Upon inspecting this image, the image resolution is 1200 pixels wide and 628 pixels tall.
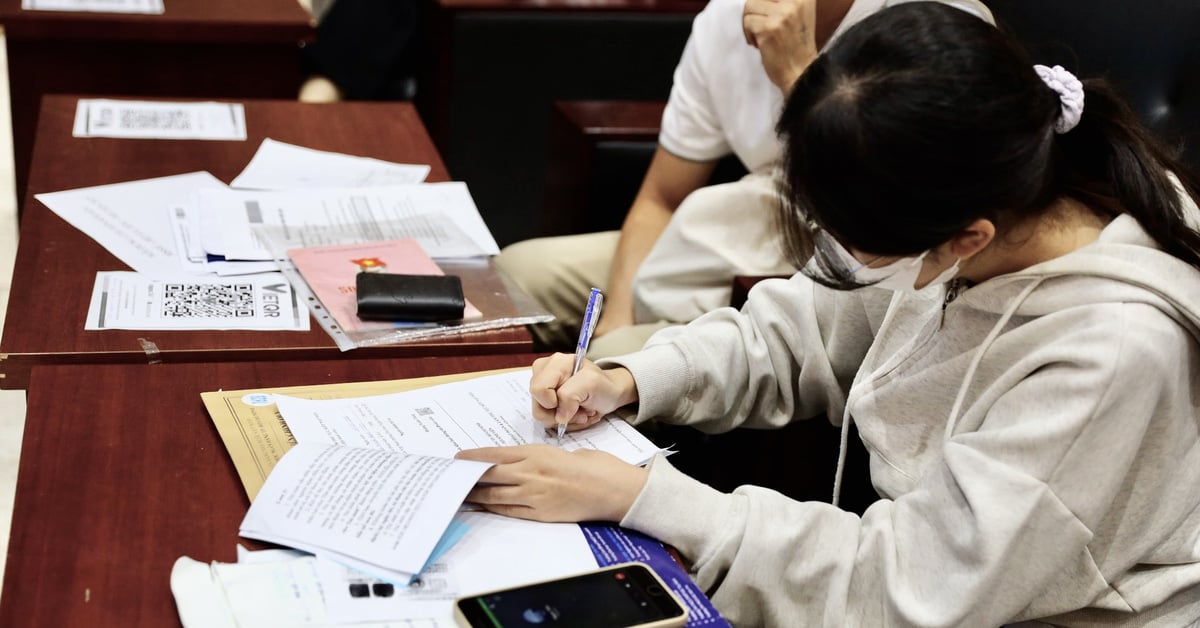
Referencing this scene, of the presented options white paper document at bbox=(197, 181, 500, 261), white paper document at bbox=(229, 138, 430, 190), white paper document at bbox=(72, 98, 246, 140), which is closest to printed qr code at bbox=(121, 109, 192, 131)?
white paper document at bbox=(72, 98, 246, 140)

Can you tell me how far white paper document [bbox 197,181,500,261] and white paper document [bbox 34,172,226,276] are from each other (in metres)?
0.03

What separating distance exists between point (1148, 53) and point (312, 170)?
101 cm

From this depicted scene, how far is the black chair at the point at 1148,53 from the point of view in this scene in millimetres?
1421

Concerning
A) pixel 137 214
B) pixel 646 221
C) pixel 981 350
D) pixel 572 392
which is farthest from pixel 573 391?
pixel 646 221

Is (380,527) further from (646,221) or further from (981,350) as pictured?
(646,221)

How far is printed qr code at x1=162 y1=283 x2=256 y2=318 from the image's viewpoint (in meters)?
1.13

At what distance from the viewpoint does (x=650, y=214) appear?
1.67 meters

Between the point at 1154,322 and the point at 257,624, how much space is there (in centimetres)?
62

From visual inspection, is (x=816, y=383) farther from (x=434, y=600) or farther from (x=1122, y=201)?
(x=434, y=600)

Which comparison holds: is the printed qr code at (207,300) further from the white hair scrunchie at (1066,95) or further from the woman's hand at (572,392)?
the white hair scrunchie at (1066,95)

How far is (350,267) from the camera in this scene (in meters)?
1.24

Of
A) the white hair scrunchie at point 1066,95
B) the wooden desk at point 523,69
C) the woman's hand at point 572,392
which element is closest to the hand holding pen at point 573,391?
the woman's hand at point 572,392

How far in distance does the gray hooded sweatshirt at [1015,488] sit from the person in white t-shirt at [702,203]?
0.51m

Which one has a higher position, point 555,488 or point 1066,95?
point 1066,95
